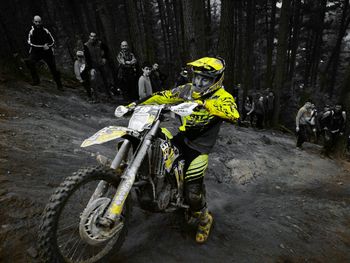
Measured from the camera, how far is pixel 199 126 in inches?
151

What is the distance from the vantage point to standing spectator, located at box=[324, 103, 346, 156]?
11.3 m

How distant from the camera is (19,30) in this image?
46.4ft

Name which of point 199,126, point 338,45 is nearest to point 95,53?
point 199,126

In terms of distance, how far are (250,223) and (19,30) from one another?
1488 cm

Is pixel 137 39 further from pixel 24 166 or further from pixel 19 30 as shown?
pixel 24 166

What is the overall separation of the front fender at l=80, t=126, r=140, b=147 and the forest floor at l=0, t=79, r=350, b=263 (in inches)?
49.8

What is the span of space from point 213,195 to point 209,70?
9.90ft

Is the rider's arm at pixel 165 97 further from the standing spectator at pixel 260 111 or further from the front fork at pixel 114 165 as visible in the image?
the standing spectator at pixel 260 111

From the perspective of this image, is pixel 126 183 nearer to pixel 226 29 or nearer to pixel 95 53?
pixel 95 53

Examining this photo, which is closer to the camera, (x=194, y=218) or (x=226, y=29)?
(x=194, y=218)

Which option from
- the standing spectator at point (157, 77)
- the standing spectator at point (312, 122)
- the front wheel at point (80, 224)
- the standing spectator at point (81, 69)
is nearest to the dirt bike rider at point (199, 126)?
the front wheel at point (80, 224)

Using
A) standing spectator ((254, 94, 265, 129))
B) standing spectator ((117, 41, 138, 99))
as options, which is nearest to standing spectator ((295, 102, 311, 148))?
standing spectator ((254, 94, 265, 129))

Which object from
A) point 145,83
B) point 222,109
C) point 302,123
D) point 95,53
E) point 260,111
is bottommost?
point 260,111

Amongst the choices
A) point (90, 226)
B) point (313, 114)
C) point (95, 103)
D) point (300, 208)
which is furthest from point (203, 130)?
point (313, 114)
